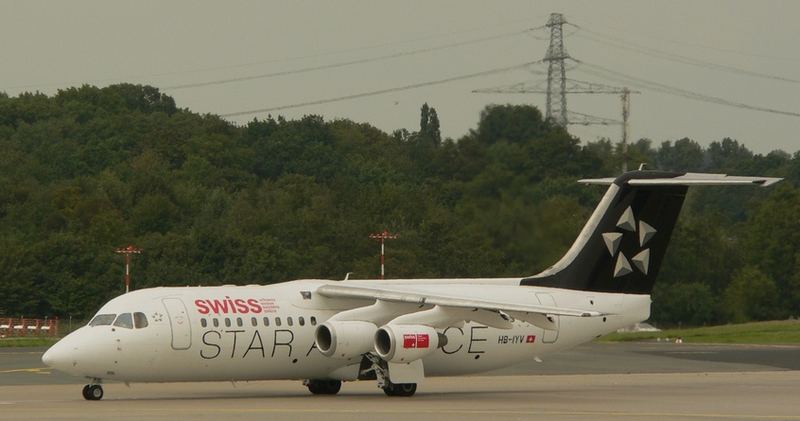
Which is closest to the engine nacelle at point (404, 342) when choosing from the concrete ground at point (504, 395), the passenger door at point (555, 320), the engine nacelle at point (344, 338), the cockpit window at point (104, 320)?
the engine nacelle at point (344, 338)

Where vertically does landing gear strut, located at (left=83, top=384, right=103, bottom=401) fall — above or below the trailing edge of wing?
below

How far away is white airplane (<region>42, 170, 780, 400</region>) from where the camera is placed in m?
34.2

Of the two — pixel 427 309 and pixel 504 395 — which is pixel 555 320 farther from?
pixel 427 309

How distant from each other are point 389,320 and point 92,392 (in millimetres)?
6822

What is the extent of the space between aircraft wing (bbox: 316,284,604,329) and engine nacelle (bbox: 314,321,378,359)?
507 mm

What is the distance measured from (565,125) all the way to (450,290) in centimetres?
2726

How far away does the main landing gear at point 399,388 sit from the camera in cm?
3566

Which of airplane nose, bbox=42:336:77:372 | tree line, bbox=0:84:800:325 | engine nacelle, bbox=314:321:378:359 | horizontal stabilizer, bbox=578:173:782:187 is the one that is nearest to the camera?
airplane nose, bbox=42:336:77:372

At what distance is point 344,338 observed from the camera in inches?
1387

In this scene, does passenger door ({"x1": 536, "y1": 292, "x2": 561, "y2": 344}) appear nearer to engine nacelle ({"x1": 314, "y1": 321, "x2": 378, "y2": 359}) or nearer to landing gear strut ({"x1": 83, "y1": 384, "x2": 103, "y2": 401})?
engine nacelle ({"x1": 314, "y1": 321, "x2": 378, "y2": 359})

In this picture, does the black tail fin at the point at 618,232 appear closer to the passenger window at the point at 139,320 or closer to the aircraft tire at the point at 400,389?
the aircraft tire at the point at 400,389

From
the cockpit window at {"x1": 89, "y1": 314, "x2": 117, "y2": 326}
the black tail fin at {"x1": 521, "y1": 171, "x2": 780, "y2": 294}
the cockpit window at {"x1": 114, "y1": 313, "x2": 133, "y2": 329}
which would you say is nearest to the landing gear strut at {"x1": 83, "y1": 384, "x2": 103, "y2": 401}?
the cockpit window at {"x1": 89, "y1": 314, "x2": 117, "y2": 326}

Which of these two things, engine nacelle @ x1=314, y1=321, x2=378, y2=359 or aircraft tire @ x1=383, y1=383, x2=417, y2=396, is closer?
engine nacelle @ x1=314, y1=321, x2=378, y2=359

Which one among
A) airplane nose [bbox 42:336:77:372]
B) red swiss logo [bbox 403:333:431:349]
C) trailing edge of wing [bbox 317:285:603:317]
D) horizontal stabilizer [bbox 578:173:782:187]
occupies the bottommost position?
airplane nose [bbox 42:336:77:372]
